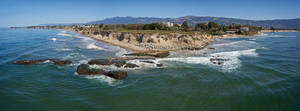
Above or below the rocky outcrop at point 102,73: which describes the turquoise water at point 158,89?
below

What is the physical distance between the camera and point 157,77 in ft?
67.0

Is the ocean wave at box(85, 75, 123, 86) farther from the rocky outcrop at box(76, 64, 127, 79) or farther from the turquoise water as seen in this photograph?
the rocky outcrop at box(76, 64, 127, 79)

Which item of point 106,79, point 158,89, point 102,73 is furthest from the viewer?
point 102,73

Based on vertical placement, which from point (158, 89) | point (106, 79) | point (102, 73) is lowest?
point (158, 89)

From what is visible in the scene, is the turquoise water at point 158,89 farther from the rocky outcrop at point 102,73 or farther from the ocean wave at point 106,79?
the rocky outcrop at point 102,73

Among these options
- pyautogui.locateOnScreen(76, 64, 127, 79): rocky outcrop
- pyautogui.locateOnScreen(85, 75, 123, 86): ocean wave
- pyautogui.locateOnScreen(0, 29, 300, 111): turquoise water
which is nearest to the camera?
pyautogui.locateOnScreen(0, 29, 300, 111): turquoise water

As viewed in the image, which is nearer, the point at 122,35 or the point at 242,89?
the point at 242,89

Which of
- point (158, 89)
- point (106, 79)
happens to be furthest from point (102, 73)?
point (158, 89)

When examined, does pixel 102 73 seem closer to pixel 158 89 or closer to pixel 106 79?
pixel 106 79

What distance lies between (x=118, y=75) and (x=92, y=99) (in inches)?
206

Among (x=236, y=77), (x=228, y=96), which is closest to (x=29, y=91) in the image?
(x=228, y=96)

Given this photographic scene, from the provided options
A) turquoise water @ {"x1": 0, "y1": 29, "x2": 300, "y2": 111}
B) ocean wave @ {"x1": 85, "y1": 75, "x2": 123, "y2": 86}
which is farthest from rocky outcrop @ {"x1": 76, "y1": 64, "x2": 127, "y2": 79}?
turquoise water @ {"x1": 0, "y1": 29, "x2": 300, "y2": 111}

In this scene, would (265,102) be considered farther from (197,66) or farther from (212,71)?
(197,66)

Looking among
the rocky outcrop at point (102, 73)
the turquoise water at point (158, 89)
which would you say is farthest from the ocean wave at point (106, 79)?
the rocky outcrop at point (102, 73)
